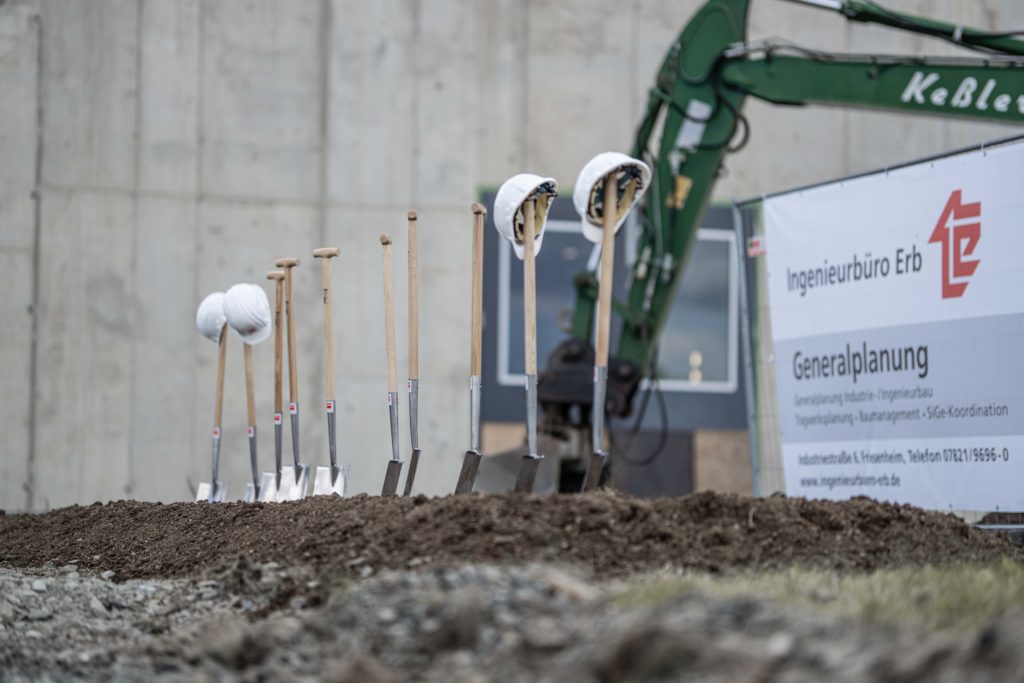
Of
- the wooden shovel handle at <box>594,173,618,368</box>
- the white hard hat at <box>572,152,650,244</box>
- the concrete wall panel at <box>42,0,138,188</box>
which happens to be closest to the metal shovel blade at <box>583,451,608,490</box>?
the wooden shovel handle at <box>594,173,618,368</box>

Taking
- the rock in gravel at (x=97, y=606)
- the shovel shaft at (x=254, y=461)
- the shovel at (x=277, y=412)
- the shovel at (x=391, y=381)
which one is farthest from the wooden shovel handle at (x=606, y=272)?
the shovel shaft at (x=254, y=461)

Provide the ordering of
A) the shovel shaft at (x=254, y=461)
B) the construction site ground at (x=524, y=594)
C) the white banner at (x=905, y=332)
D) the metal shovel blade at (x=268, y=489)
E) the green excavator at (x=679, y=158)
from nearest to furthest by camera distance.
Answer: the construction site ground at (x=524, y=594), the white banner at (x=905, y=332), the metal shovel blade at (x=268, y=489), the shovel shaft at (x=254, y=461), the green excavator at (x=679, y=158)

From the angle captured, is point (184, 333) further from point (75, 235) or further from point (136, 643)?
point (136, 643)

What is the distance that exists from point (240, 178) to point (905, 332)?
6903 millimetres

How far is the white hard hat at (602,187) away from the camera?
6.90 meters

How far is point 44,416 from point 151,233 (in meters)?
1.81

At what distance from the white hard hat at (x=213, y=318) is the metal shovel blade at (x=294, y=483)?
4.09 feet

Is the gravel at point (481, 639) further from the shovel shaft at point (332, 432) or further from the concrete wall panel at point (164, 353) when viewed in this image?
the concrete wall panel at point (164, 353)

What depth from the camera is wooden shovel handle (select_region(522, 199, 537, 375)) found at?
6574 mm

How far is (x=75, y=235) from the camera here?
1298 cm

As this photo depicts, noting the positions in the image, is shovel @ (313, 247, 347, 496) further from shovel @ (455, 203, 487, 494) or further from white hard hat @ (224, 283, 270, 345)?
shovel @ (455, 203, 487, 494)

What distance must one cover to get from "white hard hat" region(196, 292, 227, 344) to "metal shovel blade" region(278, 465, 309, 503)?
4.09 ft

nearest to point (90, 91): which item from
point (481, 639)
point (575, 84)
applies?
point (575, 84)

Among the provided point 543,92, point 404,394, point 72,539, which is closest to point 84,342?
point 404,394
